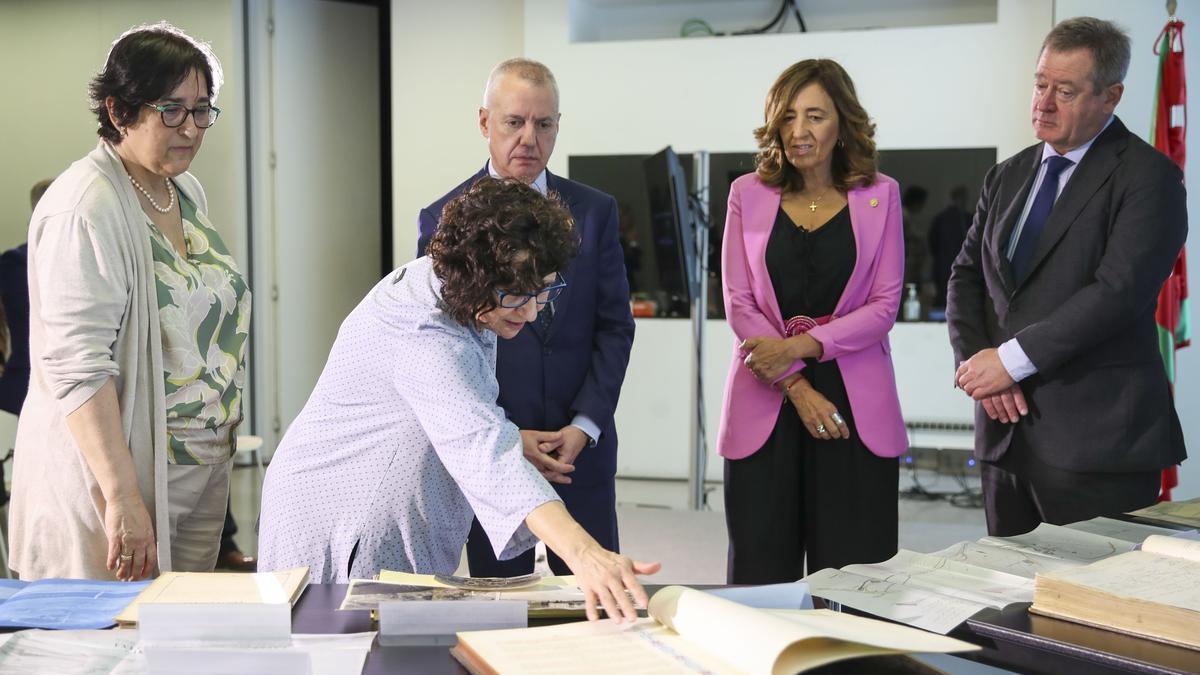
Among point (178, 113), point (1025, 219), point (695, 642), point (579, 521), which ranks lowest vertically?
point (579, 521)

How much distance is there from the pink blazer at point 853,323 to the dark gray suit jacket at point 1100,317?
0.23m

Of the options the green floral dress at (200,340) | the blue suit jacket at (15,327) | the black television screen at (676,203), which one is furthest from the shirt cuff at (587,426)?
the blue suit jacket at (15,327)

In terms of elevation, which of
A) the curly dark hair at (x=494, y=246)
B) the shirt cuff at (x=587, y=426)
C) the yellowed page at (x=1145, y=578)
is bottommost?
the yellowed page at (x=1145, y=578)

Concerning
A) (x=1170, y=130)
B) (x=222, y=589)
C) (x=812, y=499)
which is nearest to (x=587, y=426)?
(x=812, y=499)

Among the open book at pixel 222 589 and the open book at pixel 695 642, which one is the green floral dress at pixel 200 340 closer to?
the open book at pixel 222 589

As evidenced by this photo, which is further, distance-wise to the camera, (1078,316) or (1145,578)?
(1078,316)

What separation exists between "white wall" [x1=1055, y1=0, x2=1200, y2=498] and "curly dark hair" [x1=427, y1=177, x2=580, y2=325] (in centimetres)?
447

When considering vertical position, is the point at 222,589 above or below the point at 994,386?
below

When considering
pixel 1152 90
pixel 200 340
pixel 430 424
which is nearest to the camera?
pixel 430 424

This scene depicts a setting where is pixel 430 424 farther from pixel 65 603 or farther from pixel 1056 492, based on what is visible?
pixel 1056 492

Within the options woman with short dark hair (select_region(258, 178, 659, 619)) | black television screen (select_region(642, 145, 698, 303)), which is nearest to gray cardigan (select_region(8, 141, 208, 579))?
woman with short dark hair (select_region(258, 178, 659, 619))

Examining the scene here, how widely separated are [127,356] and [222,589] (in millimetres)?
654

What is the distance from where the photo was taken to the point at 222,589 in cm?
133

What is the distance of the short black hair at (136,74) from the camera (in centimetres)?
187
